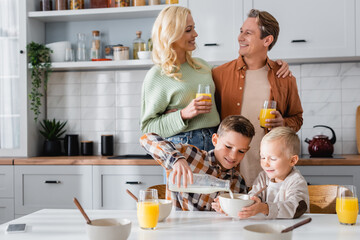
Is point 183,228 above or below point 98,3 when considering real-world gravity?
below

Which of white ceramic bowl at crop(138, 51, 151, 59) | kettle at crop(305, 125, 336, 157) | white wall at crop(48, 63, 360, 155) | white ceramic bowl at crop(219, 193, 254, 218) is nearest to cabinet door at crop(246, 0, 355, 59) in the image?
white wall at crop(48, 63, 360, 155)

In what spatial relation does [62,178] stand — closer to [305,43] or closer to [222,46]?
[222,46]

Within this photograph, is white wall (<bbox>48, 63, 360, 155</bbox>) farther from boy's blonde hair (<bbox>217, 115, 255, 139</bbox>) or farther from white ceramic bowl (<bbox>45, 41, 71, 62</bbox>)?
boy's blonde hair (<bbox>217, 115, 255, 139</bbox>)

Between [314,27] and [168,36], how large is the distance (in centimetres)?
155

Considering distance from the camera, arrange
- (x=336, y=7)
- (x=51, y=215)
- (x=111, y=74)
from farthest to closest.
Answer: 1. (x=111, y=74)
2. (x=336, y=7)
3. (x=51, y=215)

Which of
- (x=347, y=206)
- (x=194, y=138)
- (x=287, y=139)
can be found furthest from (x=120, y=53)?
(x=347, y=206)

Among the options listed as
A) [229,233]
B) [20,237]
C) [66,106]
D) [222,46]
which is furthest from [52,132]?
[229,233]

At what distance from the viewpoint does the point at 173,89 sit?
81.0 inches

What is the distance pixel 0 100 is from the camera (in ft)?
11.7

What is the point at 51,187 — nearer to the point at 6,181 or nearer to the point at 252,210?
the point at 6,181

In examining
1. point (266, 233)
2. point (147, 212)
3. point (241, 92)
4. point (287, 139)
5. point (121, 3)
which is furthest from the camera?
point (121, 3)

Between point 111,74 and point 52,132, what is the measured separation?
0.72 metres

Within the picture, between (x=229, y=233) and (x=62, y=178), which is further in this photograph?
(x=62, y=178)

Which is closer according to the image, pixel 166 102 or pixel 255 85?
pixel 166 102
